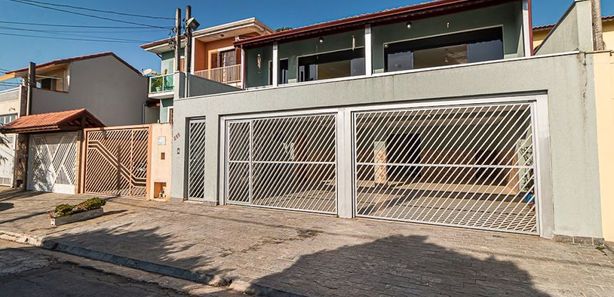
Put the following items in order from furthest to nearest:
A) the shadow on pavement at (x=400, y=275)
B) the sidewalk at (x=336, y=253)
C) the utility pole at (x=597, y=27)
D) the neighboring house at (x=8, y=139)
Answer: the neighboring house at (x=8, y=139)
the utility pole at (x=597, y=27)
the sidewalk at (x=336, y=253)
the shadow on pavement at (x=400, y=275)

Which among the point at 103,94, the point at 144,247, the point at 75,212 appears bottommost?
the point at 144,247

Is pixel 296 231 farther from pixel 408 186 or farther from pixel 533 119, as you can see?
pixel 408 186

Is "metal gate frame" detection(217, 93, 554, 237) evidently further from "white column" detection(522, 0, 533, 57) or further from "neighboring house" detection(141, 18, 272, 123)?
"neighboring house" detection(141, 18, 272, 123)

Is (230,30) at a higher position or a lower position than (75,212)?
higher

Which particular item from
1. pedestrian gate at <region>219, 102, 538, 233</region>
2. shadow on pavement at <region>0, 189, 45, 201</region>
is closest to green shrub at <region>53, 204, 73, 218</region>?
pedestrian gate at <region>219, 102, 538, 233</region>

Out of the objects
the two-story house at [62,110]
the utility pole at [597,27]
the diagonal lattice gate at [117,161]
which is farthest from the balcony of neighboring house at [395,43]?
the two-story house at [62,110]

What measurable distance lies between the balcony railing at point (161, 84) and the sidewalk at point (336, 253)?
Answer: 1191cm

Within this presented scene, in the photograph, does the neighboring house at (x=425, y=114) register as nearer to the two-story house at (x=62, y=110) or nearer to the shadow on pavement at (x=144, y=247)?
the shadow on pavement at (x=144, y=247)

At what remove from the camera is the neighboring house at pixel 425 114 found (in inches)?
213

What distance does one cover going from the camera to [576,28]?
5.61 m

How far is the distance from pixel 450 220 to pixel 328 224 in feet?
8.67

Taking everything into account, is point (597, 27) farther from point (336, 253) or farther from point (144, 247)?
point (144, 247)

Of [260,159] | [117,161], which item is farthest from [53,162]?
[260,159]

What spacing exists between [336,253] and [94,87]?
17.5m
